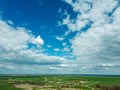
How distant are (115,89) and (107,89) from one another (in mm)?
3311

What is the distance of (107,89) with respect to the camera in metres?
76.3

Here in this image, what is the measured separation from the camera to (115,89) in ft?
252
